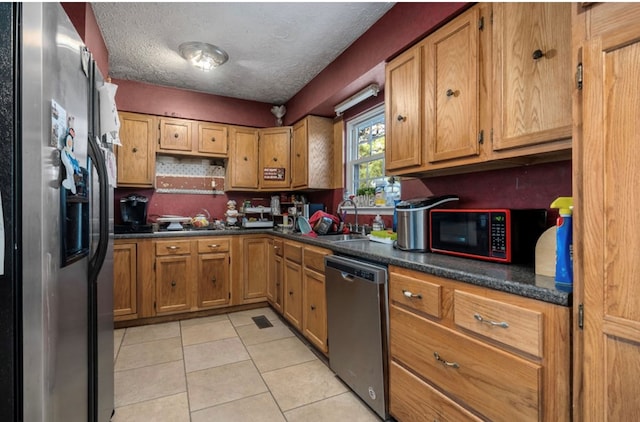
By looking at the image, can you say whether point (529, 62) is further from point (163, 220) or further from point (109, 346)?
point (163, 220)

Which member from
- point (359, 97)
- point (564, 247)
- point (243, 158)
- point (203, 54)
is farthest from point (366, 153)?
point (564, 247)

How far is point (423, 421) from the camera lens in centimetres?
142

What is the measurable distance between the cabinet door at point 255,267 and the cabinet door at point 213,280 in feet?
0.70

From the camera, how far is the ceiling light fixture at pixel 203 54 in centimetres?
261

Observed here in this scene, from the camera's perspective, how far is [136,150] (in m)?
3.31

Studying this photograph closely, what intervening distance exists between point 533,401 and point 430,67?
5.62 ft

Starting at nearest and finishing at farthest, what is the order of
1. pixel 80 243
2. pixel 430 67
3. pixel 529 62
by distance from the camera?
pixel 80 243 < pixel 529 62 < pixel 430 67

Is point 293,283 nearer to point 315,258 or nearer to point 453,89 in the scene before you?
point 315,258

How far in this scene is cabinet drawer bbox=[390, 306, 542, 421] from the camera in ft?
3.38

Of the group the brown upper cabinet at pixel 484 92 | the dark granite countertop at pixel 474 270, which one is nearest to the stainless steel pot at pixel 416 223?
the dark granite countertop at pixel 474 270

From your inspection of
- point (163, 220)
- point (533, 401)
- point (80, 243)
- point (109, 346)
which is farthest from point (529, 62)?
point (163, 220)

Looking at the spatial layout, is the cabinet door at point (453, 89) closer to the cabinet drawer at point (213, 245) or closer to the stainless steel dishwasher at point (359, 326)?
the stainless steel dishwasher at point (359, 326)

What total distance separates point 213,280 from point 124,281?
83 centimetres

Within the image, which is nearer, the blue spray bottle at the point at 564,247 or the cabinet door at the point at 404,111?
the blue spray bottle at the point at 564,247
